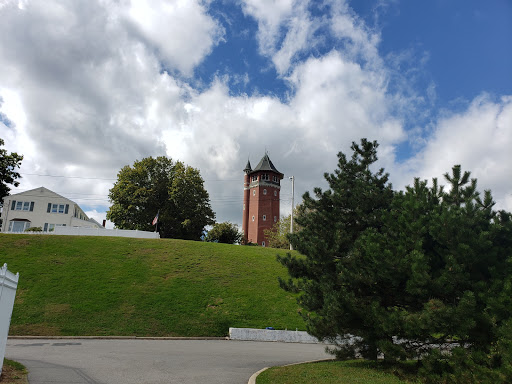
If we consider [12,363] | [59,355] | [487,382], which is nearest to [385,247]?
[487,382]

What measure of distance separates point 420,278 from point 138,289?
64.7 ft

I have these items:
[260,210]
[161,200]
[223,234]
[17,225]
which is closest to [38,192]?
[17,225]

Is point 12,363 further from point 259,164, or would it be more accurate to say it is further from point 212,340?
point 259,164

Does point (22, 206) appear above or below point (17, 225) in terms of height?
above

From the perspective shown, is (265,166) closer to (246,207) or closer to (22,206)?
(246,207)

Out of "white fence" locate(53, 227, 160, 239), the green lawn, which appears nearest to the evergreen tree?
the green lawn

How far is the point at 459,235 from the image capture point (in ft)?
27.7

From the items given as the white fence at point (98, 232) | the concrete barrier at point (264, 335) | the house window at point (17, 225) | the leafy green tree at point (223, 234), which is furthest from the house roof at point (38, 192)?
the concrete barrier at point (264, 335)

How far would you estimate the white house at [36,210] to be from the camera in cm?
4856

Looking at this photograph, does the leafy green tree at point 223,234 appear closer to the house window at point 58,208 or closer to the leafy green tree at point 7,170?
the house window at point 58,208

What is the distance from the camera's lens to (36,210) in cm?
4941

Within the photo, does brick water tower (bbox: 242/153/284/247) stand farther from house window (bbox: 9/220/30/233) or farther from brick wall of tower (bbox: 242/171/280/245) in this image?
house window (bbox: 9/220/30/233)

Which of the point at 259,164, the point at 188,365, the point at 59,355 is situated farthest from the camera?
the point at 259,164

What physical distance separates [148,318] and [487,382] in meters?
17.4
